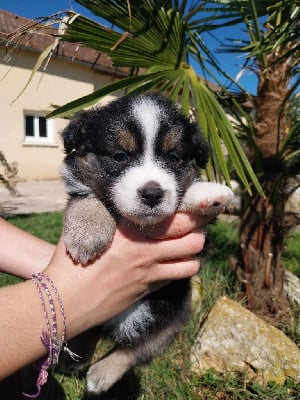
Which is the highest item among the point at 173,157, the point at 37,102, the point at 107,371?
the point at 37,102

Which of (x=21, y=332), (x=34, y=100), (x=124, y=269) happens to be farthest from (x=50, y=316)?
(x=34, y=100)

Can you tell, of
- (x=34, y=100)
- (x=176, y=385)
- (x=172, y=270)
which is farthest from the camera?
(x=34, y=100)

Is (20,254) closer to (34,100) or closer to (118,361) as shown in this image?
(118,361)

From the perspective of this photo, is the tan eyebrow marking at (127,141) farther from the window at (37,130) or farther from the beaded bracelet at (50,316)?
the window at (37,130)

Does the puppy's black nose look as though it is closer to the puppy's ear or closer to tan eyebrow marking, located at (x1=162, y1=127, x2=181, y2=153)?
tan eyebrow marking, located at (x1=162, y1=127, x2=181, y2=153)

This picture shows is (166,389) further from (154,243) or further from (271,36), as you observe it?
(271,36)

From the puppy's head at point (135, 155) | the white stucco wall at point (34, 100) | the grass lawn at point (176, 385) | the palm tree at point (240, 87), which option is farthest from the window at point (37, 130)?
the puppy's head at point (135, 155)
